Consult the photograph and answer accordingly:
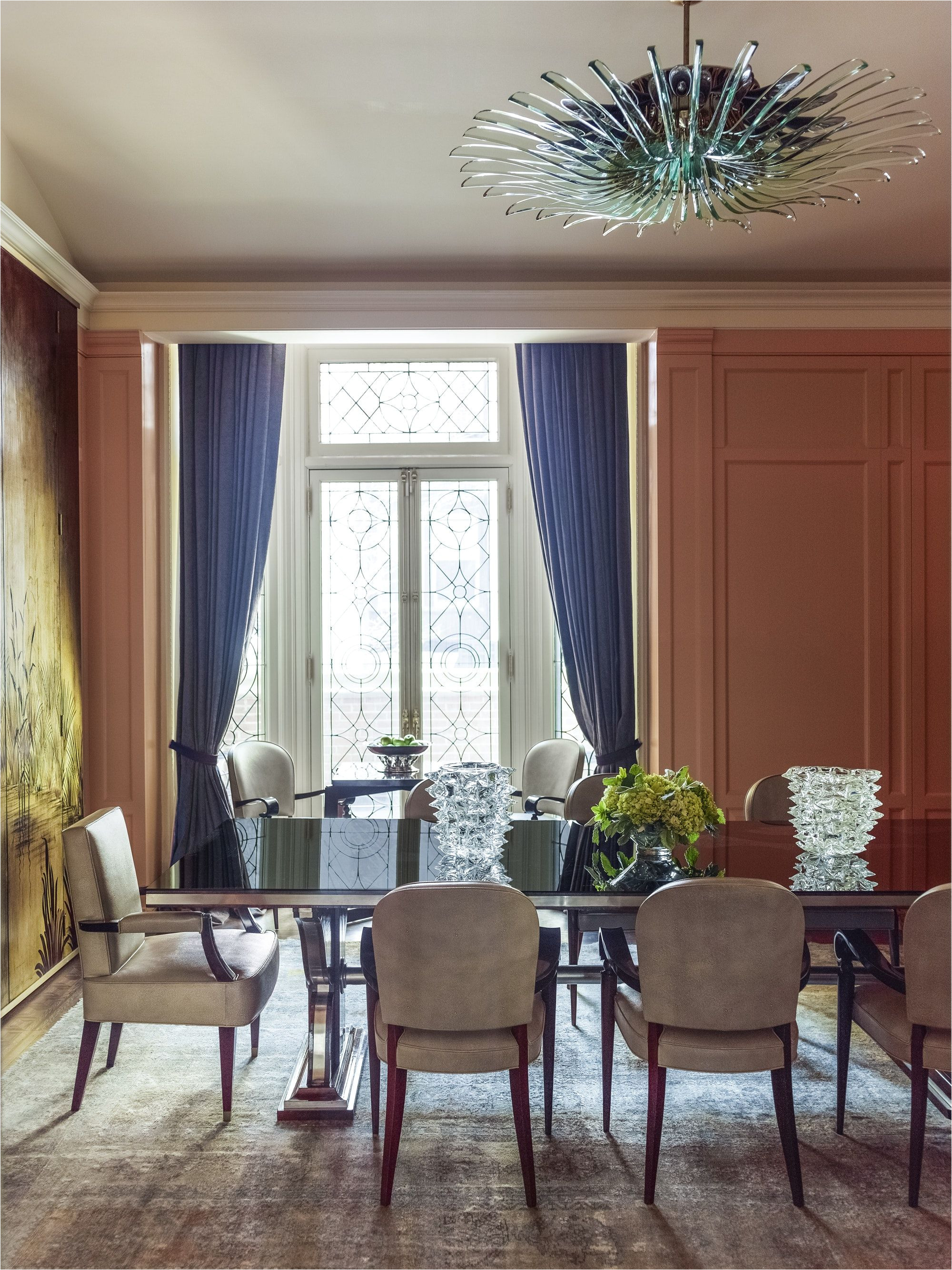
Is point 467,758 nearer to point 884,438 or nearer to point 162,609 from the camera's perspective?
point 162,609

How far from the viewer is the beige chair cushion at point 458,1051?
2.38 m

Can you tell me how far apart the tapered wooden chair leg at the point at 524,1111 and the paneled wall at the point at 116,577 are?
2.82m

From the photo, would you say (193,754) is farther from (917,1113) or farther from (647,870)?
(917,1113)

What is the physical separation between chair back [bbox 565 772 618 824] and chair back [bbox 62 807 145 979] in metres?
1.82

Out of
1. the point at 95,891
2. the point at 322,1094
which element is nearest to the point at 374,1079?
the point at 322,1094

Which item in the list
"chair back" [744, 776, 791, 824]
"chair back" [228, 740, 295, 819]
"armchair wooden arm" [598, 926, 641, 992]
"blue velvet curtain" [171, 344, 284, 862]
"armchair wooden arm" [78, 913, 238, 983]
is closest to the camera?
"armchair wooden arm" [598, 926, 641, 992]

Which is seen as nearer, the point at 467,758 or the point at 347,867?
the point at 347,867

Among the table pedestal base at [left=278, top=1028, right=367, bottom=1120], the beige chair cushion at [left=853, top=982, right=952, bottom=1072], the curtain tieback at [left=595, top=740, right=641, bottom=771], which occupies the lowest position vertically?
the table pedestal base at [left=278, top=1028, right=367, bottom=1120]

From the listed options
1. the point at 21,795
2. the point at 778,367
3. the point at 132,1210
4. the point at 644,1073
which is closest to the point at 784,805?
the point at 644,1073

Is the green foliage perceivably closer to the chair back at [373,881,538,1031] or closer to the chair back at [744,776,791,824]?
the chair back at [373,881,538,1031]

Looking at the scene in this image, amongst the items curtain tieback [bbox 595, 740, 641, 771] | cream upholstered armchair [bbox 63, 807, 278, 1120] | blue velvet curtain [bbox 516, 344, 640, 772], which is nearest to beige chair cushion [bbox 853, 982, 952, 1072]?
cream upholstered armchair [bbox 63, 807, 278, 1120]

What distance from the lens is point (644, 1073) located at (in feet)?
10.2

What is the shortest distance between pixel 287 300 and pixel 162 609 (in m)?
1.70

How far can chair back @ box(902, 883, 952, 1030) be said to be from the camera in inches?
90.6
